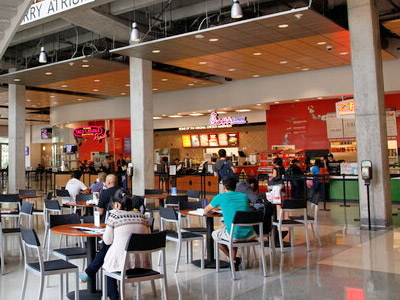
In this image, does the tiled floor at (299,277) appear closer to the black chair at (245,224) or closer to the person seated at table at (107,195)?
the black chair at (245,224)

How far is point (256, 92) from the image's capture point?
48.2 feet

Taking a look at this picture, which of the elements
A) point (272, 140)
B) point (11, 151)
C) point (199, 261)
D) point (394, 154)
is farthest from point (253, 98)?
point (199, 261)

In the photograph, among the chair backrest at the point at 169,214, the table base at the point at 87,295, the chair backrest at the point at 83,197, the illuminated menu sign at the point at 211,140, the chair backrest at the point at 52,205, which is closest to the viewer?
the table base at the point at 87,295

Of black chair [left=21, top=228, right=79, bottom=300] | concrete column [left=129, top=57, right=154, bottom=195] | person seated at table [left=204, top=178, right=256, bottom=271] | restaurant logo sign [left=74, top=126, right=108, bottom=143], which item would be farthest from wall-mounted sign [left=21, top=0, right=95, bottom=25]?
restaurant logo sign [left=74, top=126, right=108, bottom=143]

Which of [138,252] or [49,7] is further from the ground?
[49,7]

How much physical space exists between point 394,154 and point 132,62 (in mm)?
7992

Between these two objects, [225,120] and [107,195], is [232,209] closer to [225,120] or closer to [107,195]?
[107,195]

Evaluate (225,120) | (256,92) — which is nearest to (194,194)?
(256,92)

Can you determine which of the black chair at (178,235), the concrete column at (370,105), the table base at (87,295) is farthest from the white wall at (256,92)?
the table base at (87,295)

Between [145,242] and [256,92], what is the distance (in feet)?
37.3

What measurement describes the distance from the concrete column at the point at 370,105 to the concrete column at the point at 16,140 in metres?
11.2

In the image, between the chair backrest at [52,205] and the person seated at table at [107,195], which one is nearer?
the person seated at table at [107,195]

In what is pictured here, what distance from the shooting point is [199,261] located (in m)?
5.89

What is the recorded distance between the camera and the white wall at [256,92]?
1302 centimetres
